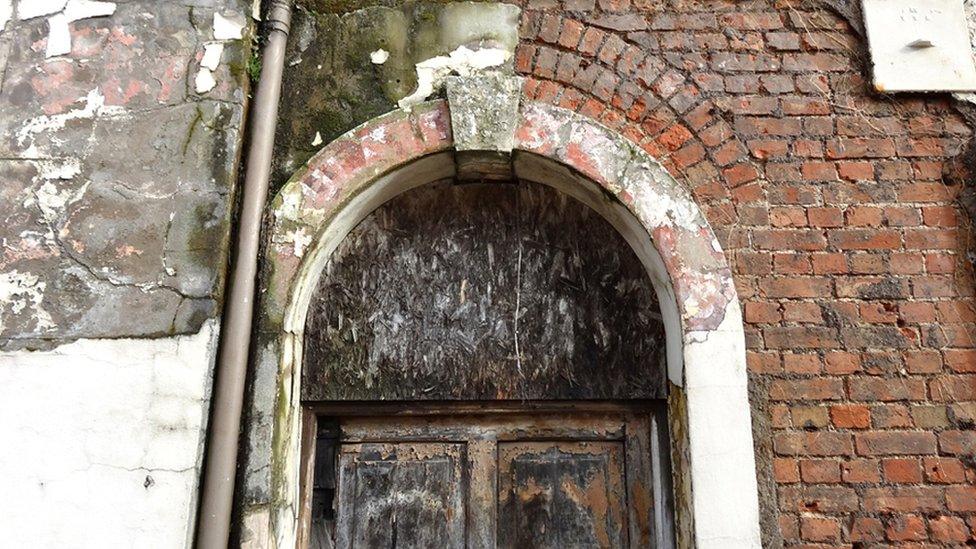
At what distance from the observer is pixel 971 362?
250 centimetres

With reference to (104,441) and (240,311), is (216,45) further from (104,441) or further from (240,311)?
(104,441)

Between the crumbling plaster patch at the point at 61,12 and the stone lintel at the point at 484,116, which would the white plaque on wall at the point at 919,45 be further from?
the crumbling plaster patch at the point at 61,12

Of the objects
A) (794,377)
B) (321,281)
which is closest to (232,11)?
(321,281)

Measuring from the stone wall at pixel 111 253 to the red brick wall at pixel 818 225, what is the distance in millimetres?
1240

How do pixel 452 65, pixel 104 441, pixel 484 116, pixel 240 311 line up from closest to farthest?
pixel 104 441, pixel 240 311, pixel 484 116, pixel 452 65

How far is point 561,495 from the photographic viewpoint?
2.82m

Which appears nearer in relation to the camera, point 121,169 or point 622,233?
point 121,169

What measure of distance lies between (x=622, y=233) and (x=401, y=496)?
1.32 meters

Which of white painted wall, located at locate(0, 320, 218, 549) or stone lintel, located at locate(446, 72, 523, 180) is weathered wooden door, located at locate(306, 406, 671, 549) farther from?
stone lintel, located at locate(446, 72, 523, 180)

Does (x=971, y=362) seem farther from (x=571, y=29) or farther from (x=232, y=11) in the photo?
(x=232, y=11)

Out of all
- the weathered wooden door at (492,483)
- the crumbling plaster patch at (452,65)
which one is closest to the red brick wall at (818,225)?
the crumbling plaster patch at (452,65)

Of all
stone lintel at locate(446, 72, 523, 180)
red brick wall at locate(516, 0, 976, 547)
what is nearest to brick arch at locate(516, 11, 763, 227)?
red brick wall at locate(516, 0, 976, 547)

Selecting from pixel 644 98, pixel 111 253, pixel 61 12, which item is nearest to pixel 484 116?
pixel 644 98

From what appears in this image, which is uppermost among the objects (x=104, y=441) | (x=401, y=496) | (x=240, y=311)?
(x=240, y=311)
